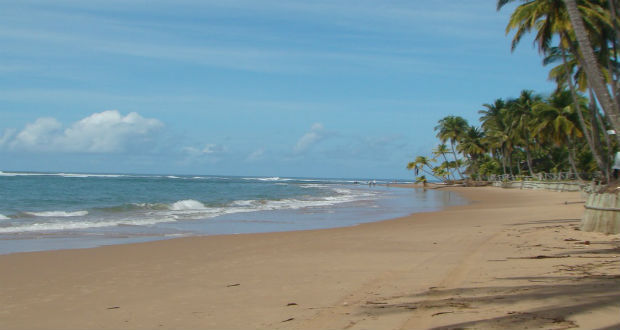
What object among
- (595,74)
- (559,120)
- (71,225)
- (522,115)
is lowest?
(71,225)

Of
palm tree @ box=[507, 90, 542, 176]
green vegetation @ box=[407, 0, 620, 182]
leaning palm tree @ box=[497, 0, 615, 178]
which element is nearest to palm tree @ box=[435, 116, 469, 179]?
green vegetation @ box=[407, 0, 620, 182]

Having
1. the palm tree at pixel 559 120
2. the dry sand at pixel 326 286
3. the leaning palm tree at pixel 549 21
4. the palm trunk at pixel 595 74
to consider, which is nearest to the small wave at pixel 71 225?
the dry sand at pixel 326 286

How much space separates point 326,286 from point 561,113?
3762 cm

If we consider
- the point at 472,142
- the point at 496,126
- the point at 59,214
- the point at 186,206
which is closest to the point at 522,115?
the point at 496,126

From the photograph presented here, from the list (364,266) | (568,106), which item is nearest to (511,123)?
(568,106)

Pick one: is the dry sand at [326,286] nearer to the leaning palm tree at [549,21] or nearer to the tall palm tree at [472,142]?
the leaning palm tree at [549,21]

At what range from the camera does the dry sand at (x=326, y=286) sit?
4.85 metres

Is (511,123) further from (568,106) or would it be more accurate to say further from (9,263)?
(9,263)

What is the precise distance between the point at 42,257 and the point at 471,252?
747 centimetres

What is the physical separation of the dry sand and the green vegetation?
9.43 feet

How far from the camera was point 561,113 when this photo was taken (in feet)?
128

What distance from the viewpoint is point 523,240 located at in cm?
1046

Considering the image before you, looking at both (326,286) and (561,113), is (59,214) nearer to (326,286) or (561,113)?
(326,286)

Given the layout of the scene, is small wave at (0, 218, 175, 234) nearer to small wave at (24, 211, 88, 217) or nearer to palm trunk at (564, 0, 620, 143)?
small wave at (24, 211, 88, 217)
